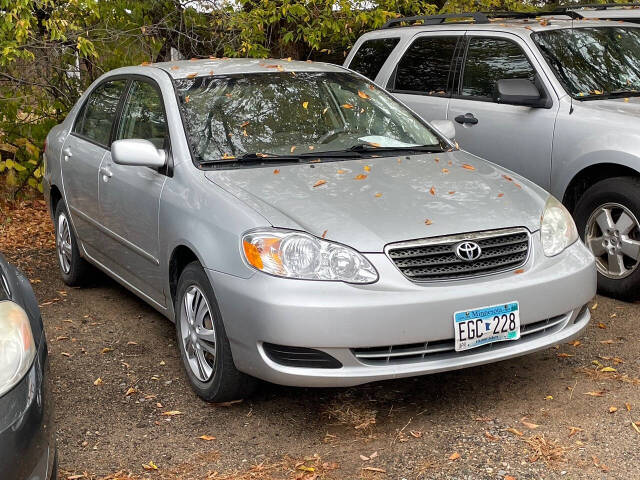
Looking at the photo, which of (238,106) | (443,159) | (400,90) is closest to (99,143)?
(238,106)

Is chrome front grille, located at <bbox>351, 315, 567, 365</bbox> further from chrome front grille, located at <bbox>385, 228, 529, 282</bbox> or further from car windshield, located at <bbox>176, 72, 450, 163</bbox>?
car windshield, located at <bbox>176, 72, 450, 163</bbox>

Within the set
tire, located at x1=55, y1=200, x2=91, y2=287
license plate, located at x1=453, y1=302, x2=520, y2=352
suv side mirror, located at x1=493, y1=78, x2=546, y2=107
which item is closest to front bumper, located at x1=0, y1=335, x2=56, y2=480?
license plate, located at x1=453, y1=302, x2=520, y2=352

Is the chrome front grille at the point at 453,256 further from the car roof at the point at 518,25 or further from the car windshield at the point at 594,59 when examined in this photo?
the car roof at the point at 518,25

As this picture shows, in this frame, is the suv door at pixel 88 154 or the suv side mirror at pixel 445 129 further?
the suv door at pixel 88 154

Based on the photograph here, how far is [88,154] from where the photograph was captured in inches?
240

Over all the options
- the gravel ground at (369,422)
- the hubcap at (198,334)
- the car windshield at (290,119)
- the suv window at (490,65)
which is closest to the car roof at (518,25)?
the suv window at (490,65)

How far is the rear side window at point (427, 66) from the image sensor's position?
24.3 feet

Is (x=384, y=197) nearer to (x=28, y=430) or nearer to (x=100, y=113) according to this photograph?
(x=28, y=430)

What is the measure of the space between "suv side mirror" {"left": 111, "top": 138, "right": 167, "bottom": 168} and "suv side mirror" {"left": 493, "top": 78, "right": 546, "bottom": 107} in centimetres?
265

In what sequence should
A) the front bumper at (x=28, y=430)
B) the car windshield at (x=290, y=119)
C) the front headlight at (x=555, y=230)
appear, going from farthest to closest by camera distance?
the car windshield at (x=290, y=119) < the front headlight at (x=555, y=230) < the front bumper at (x=28, y=430)

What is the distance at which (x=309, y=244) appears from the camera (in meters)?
4.05

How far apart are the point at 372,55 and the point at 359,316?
15.5 feet

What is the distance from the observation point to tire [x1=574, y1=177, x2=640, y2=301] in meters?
5.84

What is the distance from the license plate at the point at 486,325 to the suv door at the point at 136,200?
5.81 ft
